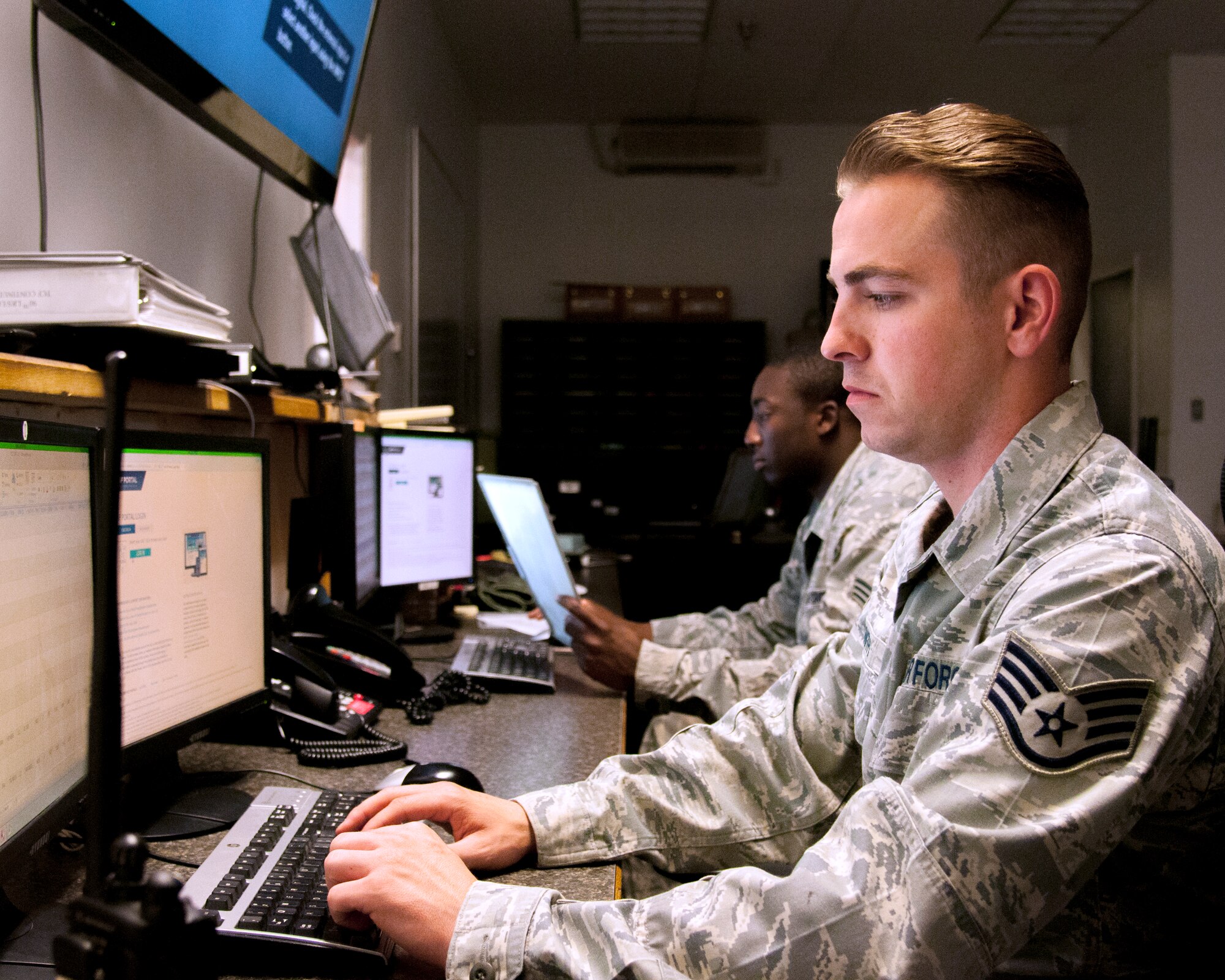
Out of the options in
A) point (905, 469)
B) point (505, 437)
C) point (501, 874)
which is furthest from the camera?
point (505, 437)

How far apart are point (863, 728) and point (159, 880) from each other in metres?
0.73

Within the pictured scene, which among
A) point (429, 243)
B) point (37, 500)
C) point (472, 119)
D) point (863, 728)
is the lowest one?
point (863, 728)

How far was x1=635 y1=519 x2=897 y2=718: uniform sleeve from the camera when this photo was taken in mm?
1551

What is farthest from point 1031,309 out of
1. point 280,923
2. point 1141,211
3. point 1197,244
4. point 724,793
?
point 1141,211

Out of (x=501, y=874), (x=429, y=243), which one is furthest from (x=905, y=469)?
(x=429, y=243)

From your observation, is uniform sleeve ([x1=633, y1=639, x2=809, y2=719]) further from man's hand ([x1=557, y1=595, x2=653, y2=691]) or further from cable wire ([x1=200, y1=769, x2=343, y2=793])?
cable wire ([x1=200, y1=769, x2=343, y2=793])

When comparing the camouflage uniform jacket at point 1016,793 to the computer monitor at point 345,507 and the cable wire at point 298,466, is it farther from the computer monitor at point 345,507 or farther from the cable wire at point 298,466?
the cable wire at point 298,466

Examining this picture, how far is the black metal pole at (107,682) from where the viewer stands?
12.7 inches

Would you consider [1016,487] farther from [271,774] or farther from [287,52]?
[287,52]

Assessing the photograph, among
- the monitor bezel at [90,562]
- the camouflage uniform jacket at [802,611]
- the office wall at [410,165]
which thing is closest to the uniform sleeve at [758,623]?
the camouflage uniform jacket at [802,611]

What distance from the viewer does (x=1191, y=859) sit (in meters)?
0.72

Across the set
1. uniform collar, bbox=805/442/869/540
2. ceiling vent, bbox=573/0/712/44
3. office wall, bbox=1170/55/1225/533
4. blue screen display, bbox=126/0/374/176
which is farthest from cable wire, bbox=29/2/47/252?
office wall, bbox=1170/55/1225/533

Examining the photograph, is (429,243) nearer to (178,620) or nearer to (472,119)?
(472,119)

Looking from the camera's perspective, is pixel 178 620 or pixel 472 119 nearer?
pixel 178 620
